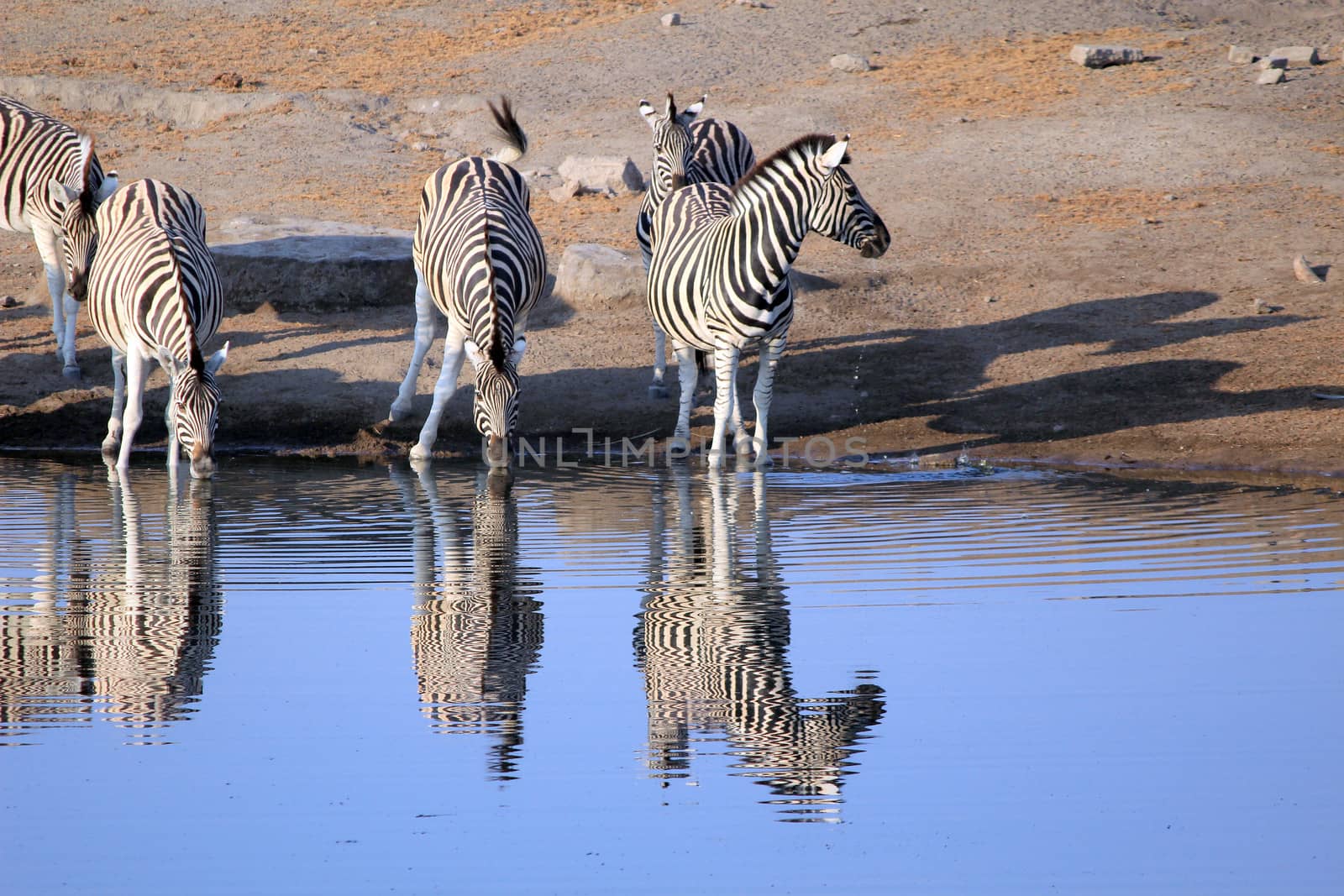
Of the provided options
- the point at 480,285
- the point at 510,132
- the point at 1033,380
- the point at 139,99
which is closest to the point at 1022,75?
the point at 510,132

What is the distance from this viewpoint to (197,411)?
10711mm

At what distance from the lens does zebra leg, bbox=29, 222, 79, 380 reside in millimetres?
14086

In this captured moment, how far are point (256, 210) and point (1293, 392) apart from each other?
39.3ft

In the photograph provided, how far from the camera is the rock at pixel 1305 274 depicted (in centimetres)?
1555

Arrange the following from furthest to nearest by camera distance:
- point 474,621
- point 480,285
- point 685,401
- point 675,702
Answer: point 685,401 → point 480,285 → point 474,621 → point 675,702

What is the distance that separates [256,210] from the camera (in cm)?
1903

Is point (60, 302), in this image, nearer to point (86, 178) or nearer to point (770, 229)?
point (86, 178)

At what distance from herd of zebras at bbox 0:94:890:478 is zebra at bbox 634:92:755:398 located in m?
0.03

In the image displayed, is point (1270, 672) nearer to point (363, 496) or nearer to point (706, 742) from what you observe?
point (706, 742)

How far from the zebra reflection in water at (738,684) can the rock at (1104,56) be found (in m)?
17.4

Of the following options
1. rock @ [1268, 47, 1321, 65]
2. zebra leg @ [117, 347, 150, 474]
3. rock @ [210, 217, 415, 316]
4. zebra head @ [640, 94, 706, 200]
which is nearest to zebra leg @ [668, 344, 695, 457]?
zebra head @ [640, 94, 706, 200]

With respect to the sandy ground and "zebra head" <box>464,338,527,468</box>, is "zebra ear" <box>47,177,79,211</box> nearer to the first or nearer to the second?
the sandy ground

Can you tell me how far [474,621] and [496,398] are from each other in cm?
436

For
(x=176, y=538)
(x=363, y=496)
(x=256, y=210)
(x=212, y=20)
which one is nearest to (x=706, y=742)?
(x=176, y=538)
